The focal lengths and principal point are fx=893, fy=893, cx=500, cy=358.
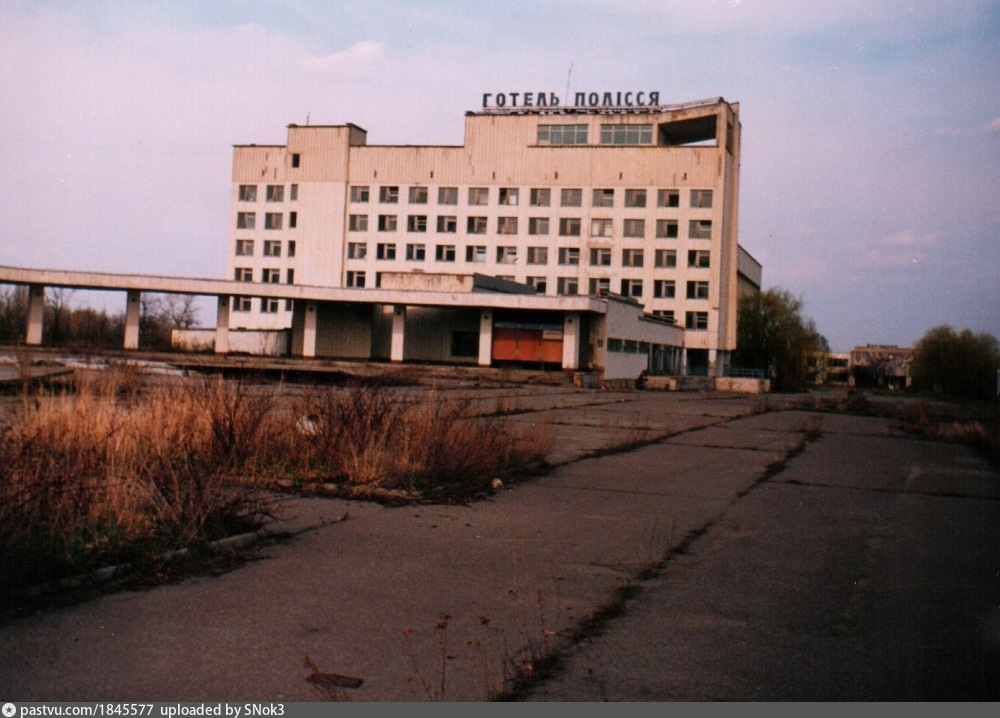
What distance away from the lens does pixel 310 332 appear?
5619cm

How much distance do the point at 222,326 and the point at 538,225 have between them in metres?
29.1

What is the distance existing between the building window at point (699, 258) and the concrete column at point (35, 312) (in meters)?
47.2

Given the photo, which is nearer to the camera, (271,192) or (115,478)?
(115,478)

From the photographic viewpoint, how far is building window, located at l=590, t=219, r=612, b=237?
73375 millimetres

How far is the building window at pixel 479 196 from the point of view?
74562 millimetres

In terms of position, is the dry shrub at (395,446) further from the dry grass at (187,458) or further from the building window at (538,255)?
the building window at (538,255)

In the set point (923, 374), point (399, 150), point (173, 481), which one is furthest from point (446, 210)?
point (173, 481)

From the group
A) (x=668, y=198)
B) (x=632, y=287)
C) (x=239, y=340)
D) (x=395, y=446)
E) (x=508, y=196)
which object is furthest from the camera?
(x=508, y=196)

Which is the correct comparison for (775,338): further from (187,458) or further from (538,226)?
(187,458)

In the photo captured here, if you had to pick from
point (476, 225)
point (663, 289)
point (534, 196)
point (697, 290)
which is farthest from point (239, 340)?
point (697, 290)

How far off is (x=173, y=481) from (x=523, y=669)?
3.26 meters

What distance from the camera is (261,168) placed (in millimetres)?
78812

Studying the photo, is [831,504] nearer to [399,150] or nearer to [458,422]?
[458,422]

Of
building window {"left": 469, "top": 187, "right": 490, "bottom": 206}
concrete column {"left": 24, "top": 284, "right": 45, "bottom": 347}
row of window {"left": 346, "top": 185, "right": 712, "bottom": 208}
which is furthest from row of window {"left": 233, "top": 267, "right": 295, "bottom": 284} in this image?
concrete column {"left": 24, "top": 284, "right": 45, "bottom": 347}
